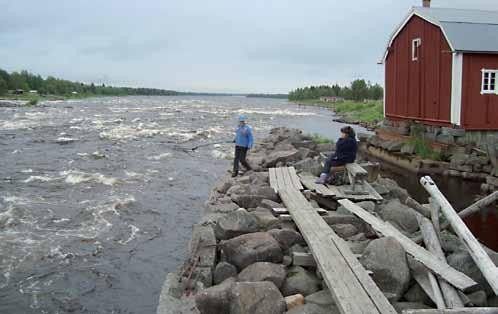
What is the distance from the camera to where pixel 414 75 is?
23.8 metres

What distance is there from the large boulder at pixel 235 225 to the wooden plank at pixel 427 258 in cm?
189

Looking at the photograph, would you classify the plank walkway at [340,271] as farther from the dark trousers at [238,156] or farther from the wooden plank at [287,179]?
the dark trousers at [238,156]

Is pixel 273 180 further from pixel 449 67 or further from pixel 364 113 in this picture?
pixel 364 113

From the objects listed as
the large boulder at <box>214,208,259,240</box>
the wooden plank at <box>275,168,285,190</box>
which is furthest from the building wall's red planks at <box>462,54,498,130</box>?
the large boulder at <box>214,208,259,240</box>

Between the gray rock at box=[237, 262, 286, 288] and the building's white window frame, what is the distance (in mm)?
17194

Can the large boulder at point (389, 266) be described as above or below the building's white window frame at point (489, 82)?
below

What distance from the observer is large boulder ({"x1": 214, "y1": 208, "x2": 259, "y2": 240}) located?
26.5 ft

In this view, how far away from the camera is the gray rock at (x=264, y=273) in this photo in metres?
6.27

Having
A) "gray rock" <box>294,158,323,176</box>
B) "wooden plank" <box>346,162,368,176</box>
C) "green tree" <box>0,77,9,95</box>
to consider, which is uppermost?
"green tree" <box>0,77,9,95</box>

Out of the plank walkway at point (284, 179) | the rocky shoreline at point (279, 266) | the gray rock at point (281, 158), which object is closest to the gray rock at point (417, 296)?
the rocky shoreline at point (279, 266)

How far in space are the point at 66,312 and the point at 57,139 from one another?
80.2 ft

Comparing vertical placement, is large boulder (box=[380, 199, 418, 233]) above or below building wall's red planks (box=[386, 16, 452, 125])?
below

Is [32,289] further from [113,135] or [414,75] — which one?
[113,135]

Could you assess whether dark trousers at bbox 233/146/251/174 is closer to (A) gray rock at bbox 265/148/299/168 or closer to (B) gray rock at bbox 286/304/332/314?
(A) gray rock at bbox 265/148/299/168
